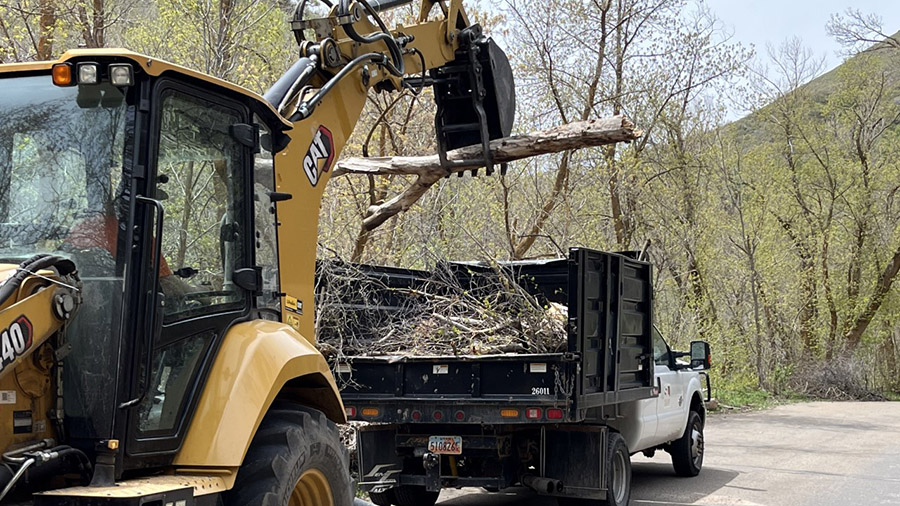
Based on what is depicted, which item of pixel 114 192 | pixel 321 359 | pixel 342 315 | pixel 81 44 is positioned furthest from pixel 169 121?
pixel 81 44

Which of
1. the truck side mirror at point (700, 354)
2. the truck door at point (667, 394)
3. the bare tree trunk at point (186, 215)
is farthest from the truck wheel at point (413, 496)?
the bare tree trunk at point (186, 215)

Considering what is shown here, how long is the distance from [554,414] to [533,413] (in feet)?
0.57

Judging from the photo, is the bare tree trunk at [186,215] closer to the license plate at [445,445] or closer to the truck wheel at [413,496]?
the license plate at [445,445]

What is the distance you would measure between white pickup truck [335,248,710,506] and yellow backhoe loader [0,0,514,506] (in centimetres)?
275

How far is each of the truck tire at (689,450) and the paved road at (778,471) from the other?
0.14 meters

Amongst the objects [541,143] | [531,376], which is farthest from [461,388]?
[541,143]

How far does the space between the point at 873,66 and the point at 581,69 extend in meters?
15.3

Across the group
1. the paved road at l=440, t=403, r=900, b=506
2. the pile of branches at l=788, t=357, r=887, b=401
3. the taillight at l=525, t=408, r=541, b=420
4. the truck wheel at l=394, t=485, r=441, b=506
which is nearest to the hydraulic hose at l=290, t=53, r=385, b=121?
the taillight at l=525, t=408, r=541, b=420

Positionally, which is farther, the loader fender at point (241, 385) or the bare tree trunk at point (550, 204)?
the bare tree trunk at point (550, 204)

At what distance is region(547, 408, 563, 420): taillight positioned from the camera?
7.77 m

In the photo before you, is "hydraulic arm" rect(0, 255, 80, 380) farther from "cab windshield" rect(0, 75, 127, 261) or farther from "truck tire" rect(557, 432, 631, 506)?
"truck tire" rect(557, 432, 631, 506)

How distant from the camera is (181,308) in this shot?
176 inches

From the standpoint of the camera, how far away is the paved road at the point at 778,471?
10039 millimetres

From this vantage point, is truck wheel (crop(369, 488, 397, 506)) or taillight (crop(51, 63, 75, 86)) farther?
truck wheel (crop(369, 488, 397, 506))
